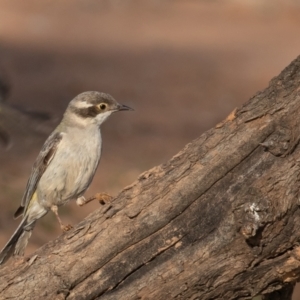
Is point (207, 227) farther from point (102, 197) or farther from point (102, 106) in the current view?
point (102, 106)

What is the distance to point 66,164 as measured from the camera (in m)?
7.63

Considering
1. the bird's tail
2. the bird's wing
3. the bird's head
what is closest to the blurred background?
the bird's wing

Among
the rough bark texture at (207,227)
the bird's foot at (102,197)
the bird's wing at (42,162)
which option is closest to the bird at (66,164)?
the bird's wing at (42,162)

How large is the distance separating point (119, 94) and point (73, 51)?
5483mm

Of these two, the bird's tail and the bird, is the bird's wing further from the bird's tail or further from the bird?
the bird's tail

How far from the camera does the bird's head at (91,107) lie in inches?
312

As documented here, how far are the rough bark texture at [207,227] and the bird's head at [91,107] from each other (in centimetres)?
222

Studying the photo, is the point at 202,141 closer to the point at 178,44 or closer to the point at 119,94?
the point at 119,94

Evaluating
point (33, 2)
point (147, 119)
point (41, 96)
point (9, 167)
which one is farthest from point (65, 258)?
point (33, 2)

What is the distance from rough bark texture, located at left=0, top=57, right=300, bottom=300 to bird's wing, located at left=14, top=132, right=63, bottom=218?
6.74ft

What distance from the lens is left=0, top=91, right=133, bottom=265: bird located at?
7613 millimetres

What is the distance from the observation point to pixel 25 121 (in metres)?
7.81

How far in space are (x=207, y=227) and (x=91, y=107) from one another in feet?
8.92

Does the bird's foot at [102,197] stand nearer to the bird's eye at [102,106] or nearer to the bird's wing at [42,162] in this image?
the bird's wing at [42,162]
